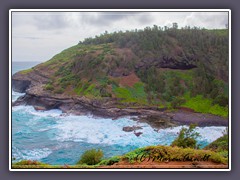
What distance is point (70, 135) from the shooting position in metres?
9.01

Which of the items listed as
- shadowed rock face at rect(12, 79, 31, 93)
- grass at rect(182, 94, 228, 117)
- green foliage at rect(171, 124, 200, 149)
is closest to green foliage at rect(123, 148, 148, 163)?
green foliage at rect(171, 124, 200, 149)

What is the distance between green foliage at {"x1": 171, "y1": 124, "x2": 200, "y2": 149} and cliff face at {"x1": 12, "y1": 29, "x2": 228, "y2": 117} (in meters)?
0.60

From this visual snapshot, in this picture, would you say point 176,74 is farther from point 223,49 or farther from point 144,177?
point 144,177

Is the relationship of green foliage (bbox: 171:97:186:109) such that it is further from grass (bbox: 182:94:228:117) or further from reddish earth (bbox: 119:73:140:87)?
reddish earth (bbox: 119:73:140:87)

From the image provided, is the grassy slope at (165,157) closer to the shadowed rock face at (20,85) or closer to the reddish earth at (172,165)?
the reddish earth at (172,165)

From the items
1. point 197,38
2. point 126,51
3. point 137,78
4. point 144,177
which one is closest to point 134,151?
point 144,177

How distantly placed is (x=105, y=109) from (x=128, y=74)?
950 millimetres

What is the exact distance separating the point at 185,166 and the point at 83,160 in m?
2.16

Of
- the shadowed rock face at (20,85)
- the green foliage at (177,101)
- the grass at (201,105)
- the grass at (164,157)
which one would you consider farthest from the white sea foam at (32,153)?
the grass at (201,105)

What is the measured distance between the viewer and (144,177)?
8516 mm

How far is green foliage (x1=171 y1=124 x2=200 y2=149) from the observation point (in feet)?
29.5

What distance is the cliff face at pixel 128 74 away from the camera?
9203mm

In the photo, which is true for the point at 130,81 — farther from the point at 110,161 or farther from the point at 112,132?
the point at 110,161

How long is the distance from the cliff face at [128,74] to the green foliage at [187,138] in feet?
1.96
